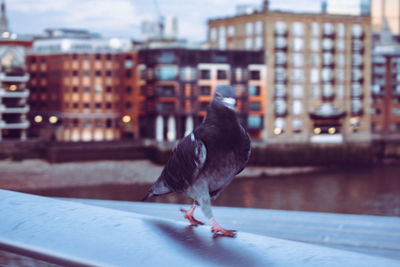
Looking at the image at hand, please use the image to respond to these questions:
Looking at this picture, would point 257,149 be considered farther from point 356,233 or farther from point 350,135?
point 356,233

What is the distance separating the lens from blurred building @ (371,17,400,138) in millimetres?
51531

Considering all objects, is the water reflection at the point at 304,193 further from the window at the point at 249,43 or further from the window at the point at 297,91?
the window at the point at 249,43

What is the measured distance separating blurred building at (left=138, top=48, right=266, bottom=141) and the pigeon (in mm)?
38759

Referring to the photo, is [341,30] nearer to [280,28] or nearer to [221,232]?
[280,28]

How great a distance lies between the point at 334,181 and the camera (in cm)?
3566

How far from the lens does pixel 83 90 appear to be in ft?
152

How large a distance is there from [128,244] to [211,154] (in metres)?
0.63

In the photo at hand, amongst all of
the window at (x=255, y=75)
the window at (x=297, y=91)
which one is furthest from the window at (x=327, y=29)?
the window at (x=255, y=75)

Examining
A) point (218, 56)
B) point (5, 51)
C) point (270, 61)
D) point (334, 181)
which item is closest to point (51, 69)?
point (5, 51)

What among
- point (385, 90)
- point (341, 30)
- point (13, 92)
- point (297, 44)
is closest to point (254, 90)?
point (297, 44)

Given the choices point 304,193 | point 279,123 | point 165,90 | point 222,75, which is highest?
point 222,75

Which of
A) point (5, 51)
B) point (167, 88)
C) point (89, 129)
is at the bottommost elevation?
point (89, 129)

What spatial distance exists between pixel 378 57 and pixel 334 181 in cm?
A: 2077

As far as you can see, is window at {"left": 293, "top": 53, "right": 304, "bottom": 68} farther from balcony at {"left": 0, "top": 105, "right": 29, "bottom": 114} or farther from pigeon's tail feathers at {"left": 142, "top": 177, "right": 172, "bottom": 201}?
pigeon's tail feathers at {"left": 142, "top": 177, "right": 172, "bottom": 201}
